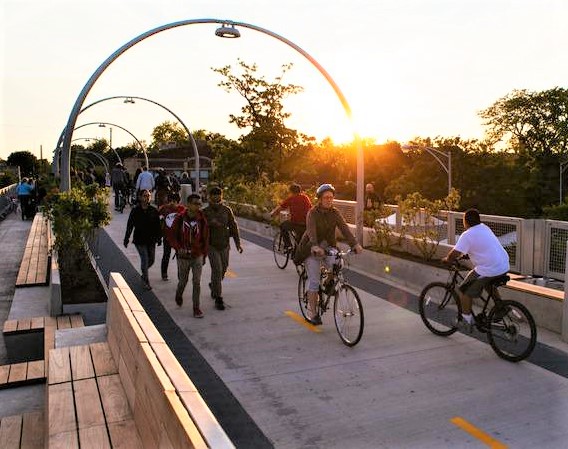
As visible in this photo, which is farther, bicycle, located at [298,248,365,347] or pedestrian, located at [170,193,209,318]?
pedestrian, located at [170,193,209,318]

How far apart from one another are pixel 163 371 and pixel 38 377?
11.0 feet

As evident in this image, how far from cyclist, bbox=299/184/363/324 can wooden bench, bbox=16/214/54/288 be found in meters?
5.12

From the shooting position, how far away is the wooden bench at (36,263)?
9.57 metres

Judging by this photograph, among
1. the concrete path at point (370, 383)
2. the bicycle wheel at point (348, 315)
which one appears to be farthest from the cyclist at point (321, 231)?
the concrete path at point (370, 383)

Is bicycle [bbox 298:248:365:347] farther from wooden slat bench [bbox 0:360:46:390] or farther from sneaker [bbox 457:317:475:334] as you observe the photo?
wooden slat bench [bbox 0:360:46:390]

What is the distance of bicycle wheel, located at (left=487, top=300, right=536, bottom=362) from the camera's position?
5.85 m

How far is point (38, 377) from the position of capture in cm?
562

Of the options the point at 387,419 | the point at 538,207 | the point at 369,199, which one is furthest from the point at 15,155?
the point at 387,419

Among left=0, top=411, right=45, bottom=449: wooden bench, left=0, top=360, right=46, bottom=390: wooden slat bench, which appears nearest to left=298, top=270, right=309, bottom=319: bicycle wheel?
left=0, top=360, right=46, bottom=390: wooden slat bench

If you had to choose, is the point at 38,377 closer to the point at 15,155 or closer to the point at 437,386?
the point at 437,386

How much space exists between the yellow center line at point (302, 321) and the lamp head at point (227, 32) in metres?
6.38

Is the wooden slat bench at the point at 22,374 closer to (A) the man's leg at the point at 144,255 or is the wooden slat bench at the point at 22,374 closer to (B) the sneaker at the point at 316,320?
(B) the sneaker at the point at 316,320

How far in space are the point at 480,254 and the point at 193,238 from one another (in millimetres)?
3861

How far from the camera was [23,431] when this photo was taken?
433 centimetres
